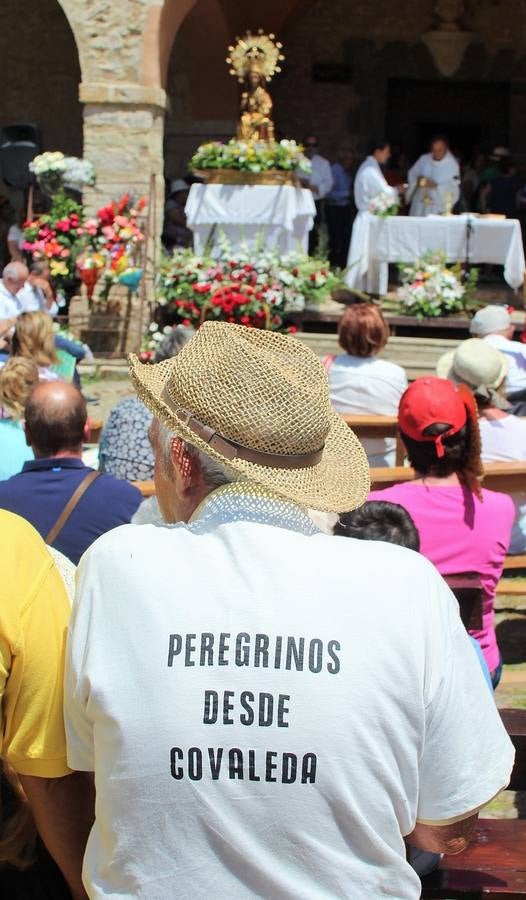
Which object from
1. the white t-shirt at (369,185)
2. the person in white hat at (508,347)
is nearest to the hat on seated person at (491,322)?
the person in white hat at (508,347)

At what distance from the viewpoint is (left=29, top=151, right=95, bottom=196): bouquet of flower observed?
11703mm

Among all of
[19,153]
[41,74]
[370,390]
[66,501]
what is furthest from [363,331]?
[41,74]

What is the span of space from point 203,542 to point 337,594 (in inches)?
8.0

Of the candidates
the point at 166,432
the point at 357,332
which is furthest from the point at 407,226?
the point at 166,432

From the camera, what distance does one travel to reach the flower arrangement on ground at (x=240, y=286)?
35.3 ft

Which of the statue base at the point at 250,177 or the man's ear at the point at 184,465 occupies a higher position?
the statue base at the point at 250,177

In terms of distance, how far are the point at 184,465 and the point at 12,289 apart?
7.99 m

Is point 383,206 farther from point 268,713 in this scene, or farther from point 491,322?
point 268,713

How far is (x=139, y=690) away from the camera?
1583 millimetres

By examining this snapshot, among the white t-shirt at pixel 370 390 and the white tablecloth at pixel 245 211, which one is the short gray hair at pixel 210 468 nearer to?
the white t-shirt at pixel 370 390

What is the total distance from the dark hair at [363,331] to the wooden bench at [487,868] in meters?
3.18

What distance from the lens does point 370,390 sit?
18.5ft

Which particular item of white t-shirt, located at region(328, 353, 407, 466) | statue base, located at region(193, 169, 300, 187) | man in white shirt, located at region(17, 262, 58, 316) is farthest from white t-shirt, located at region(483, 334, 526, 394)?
statue base, located at region(193, 169, 300, 187)

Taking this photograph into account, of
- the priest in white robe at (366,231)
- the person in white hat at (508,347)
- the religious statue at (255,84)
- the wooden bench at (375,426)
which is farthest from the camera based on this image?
the priest in white robe at (366,231)
